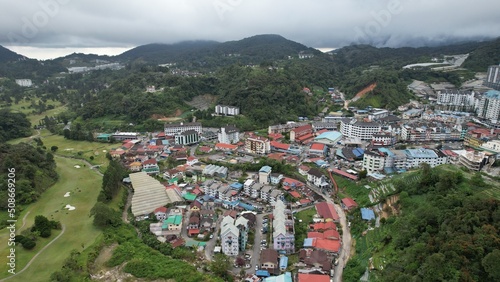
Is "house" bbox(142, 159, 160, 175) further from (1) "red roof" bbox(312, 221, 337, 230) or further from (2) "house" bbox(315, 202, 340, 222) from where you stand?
(1) "red roof" bbox(312, 221, 337, 230)

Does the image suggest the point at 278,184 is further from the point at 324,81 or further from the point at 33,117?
the point at 33,117

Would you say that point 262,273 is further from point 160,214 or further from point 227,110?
point 227,110

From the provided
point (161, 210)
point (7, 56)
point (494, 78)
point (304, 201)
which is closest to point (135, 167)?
point (161, 210)

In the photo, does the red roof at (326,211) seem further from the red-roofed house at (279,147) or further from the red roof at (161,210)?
the red-roofed house at (279,147)

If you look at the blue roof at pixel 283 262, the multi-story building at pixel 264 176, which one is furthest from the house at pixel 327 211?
the multi-story building at pixel 264 176

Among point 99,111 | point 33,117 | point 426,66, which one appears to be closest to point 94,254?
point 99,111
